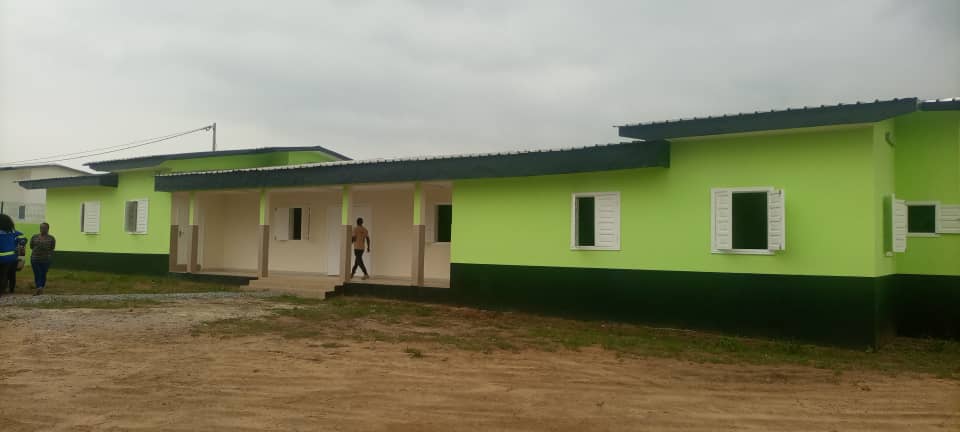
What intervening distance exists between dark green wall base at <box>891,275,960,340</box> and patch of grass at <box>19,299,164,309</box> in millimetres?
12462

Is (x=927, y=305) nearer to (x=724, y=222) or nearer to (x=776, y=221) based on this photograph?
(x=776, y=221)

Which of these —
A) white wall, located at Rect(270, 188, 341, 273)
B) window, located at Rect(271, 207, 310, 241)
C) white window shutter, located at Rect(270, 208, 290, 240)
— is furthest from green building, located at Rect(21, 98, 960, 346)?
white window shutter, located at Rect(270, 208, 290, 240)

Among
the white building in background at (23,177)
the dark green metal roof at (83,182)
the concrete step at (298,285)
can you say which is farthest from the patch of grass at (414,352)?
the white building in background at (23,177)

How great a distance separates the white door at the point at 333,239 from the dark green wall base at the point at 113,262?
443cm

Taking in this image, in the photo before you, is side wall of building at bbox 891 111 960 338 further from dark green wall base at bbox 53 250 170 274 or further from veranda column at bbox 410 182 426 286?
dark green wall base at bbox 53 250 170 274

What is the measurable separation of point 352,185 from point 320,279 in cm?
237

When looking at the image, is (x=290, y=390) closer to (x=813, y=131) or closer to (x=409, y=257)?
(x=813, y=131)

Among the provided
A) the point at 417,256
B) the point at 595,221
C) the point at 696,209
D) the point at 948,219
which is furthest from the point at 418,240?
the point at 948,219

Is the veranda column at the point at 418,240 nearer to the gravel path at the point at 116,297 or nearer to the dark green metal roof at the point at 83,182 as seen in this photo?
the gravel path at the point at 116,297

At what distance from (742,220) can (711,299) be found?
1286 millimetres

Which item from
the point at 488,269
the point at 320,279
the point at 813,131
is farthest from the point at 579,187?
the point at 320,279

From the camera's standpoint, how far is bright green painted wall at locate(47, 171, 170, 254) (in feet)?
61.4

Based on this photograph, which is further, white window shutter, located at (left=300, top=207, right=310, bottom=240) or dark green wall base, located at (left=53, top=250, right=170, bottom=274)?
dark green wall base, located at (left=53, top=250, right=170, bottom=274)

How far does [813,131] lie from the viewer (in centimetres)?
955
